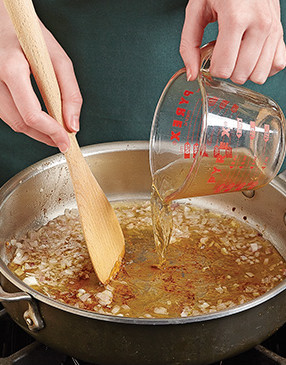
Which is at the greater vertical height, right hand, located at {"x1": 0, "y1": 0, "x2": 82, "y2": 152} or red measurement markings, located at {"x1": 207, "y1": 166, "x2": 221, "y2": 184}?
right hand, located at {"x1": 0, "y1": 0, "x2": 82, "y2": 152}

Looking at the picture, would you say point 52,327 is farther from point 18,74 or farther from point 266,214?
point 266,214

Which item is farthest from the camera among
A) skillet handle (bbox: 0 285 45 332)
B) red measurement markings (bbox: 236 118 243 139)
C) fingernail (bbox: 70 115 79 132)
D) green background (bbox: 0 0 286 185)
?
green background (bbox: 0 0 286 185)

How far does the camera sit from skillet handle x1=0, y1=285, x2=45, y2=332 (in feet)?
2.74

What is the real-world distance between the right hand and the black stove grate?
40 cm

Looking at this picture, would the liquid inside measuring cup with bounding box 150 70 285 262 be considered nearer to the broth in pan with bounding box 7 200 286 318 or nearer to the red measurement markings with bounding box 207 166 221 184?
the red measurement markings with bounding box 207 166 221 184

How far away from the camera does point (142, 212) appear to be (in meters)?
1.34

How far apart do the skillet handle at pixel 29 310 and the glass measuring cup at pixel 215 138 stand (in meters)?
0.35

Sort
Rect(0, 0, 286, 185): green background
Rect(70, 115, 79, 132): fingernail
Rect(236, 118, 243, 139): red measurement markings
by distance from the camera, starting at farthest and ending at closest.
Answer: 1. Rect(0, 0, 286, 185): green background
2. Rect(70, 115, 79, 132): fingernail
3. Rect(236, 118, 243, 139): red measurement markings

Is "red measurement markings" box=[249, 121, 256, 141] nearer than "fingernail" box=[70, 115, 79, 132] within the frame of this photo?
Yes

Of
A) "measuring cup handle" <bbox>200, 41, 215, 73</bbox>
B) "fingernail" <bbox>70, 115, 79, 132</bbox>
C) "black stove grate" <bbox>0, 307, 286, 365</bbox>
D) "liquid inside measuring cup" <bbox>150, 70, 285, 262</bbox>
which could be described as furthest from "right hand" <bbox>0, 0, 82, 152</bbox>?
"black stove grate" <bbox>0, 307, 286, 365</bbox>

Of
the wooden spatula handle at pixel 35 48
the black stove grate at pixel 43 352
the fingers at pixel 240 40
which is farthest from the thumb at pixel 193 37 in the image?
the black stove grate at pixel 43 352

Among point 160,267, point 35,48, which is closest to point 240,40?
point 35,48

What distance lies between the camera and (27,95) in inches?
37.8

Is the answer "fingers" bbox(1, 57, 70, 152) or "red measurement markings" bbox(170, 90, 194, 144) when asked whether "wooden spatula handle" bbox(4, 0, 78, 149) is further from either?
"red measurement markings" bbox(170, 90, 194, 144)
